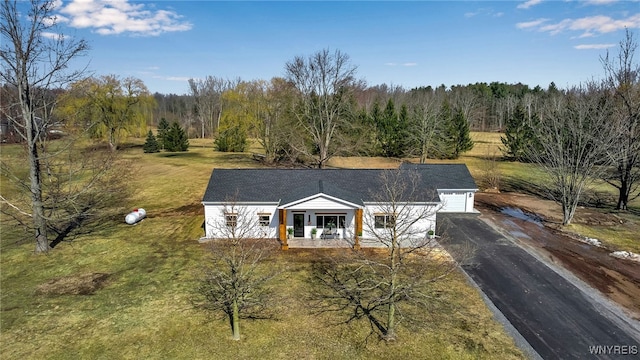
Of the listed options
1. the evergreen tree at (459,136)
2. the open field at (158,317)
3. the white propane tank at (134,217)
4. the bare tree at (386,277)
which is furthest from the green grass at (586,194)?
the white propane tank at (134,217)

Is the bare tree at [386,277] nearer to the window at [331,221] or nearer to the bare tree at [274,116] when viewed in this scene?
the window at [331,221]

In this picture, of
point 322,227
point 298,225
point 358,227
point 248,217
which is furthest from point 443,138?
point 248,217

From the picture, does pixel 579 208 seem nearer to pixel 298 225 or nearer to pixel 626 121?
pixel 626 121

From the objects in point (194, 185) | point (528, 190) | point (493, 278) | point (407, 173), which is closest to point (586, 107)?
point (528, 190)

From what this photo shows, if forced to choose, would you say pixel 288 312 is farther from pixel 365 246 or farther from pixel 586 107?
pixel 586 107

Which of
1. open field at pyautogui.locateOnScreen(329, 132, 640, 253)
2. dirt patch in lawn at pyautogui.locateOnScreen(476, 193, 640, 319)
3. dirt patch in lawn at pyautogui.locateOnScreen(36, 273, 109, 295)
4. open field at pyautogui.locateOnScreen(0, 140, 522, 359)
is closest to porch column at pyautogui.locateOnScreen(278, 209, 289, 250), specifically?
open field at pyautogui.locateOnScreen(0, 140, 522, 359)

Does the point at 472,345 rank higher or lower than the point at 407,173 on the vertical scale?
lower
